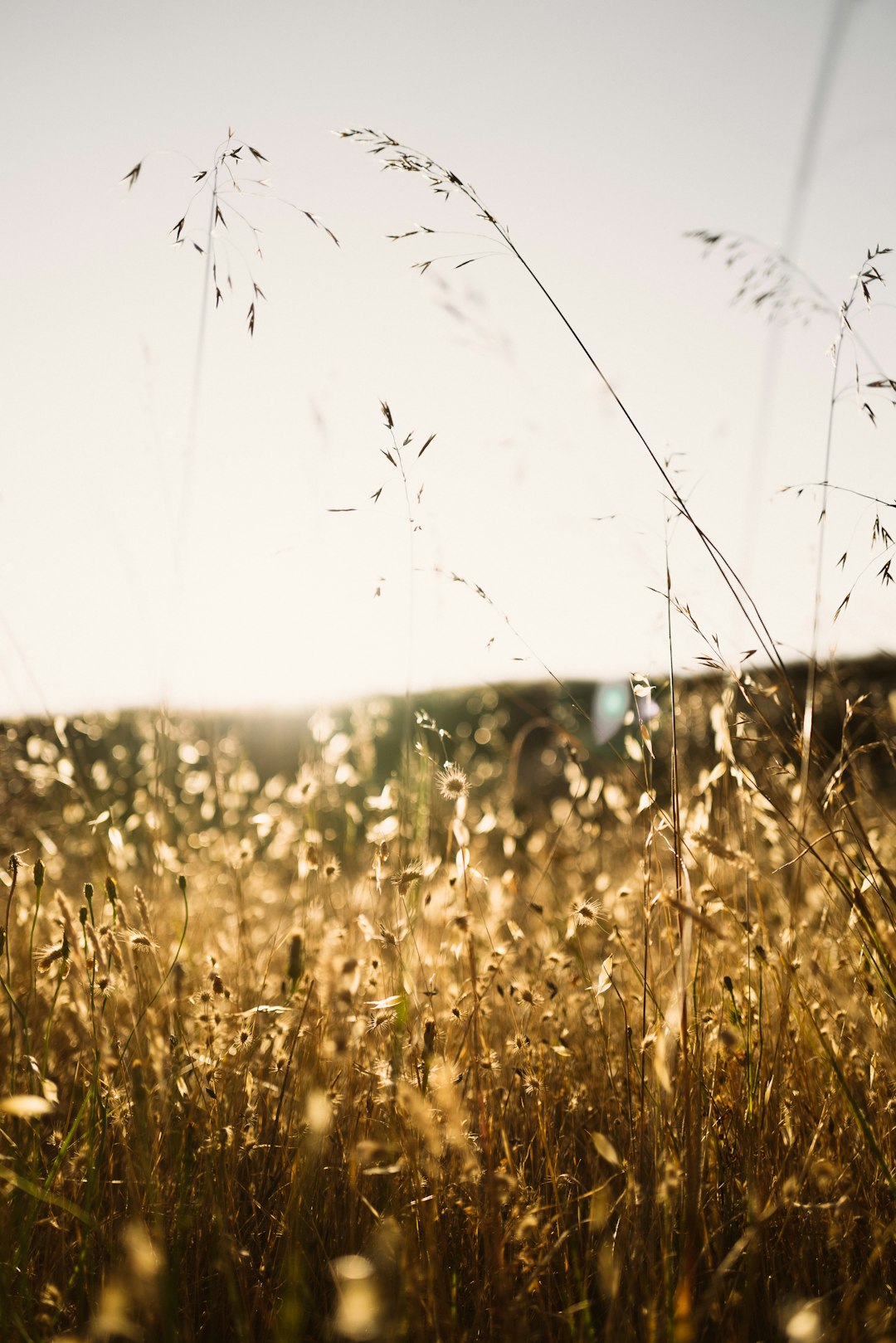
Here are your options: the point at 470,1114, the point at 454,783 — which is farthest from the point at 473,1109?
the point at 454,783

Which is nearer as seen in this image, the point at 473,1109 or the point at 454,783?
the point at 454,783

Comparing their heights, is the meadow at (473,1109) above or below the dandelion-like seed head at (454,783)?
below

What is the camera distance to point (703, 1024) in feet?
5.39

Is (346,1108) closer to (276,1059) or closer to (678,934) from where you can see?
(276,1059)

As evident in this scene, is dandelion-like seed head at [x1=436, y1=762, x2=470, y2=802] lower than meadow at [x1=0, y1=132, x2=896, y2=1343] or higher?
higher

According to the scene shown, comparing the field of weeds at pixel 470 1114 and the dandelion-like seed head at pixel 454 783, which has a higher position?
the dandelion-like seed head at pixel 454 783

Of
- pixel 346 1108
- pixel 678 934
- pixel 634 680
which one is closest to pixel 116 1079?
pixel 346 1108

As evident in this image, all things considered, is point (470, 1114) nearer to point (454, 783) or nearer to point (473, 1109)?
point (473, 1109)

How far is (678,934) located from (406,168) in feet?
5.46

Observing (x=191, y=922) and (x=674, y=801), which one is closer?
(x=674, y=801)

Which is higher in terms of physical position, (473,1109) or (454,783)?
(454,783)

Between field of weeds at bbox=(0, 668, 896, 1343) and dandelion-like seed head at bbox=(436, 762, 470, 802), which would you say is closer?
field of weeds at bbox=(0, 668, 896, 1343)

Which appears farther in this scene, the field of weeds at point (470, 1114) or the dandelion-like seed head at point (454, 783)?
the dandelion-like seed head at point (454, 783)

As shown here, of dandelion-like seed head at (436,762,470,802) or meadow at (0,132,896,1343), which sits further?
dandelion-like seed head at (436,762,470,802)
